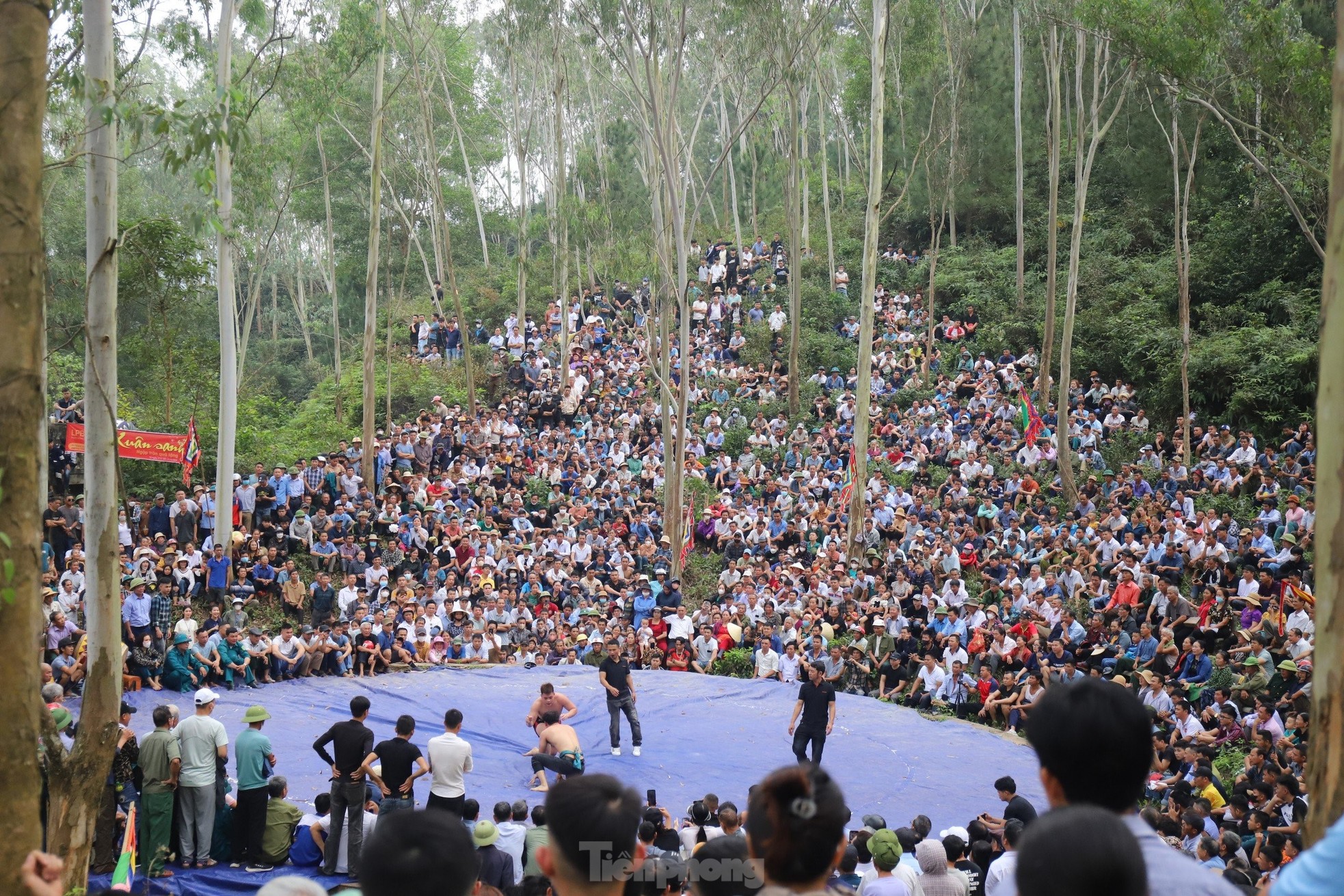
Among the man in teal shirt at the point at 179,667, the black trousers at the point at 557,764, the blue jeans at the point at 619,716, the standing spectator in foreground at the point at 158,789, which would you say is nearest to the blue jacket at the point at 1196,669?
the blue jeans at the point at 619,716

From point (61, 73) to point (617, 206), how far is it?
97.0ft

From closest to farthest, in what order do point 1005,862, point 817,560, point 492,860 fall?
point 1005,862
point 492,860
point 817,560

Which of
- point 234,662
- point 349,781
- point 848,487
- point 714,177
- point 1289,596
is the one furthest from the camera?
point 714,177

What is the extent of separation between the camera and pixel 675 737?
12203 mm

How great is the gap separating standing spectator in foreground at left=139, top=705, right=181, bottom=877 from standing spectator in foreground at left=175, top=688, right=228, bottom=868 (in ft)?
0.23

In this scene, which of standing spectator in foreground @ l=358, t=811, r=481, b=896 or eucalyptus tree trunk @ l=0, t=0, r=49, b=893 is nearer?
standing spectator in foreground @ l=358, t=811, r=481, b=896

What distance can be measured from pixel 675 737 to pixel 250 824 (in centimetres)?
511

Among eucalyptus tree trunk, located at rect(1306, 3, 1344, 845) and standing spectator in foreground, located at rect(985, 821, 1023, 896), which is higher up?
eucalyptus tree trunk, located at rect(1306, 3, 1344, 845)

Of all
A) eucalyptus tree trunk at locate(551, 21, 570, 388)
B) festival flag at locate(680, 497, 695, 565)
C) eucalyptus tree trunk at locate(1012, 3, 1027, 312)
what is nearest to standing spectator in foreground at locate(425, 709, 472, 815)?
festival flag at locate(680, 497, 695, 565)

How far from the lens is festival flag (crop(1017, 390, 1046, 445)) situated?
22.3 meters

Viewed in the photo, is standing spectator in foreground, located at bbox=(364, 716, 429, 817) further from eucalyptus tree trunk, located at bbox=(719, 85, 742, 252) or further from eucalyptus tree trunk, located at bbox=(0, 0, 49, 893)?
eucalyptus tree trunk, located at bbox=(719, 85, 742, 252)

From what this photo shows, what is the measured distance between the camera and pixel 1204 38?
53.7ft

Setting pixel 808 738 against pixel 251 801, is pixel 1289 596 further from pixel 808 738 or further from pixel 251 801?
pixel 251 801

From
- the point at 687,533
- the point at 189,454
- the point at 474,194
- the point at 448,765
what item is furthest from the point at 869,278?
the point at 474,194
